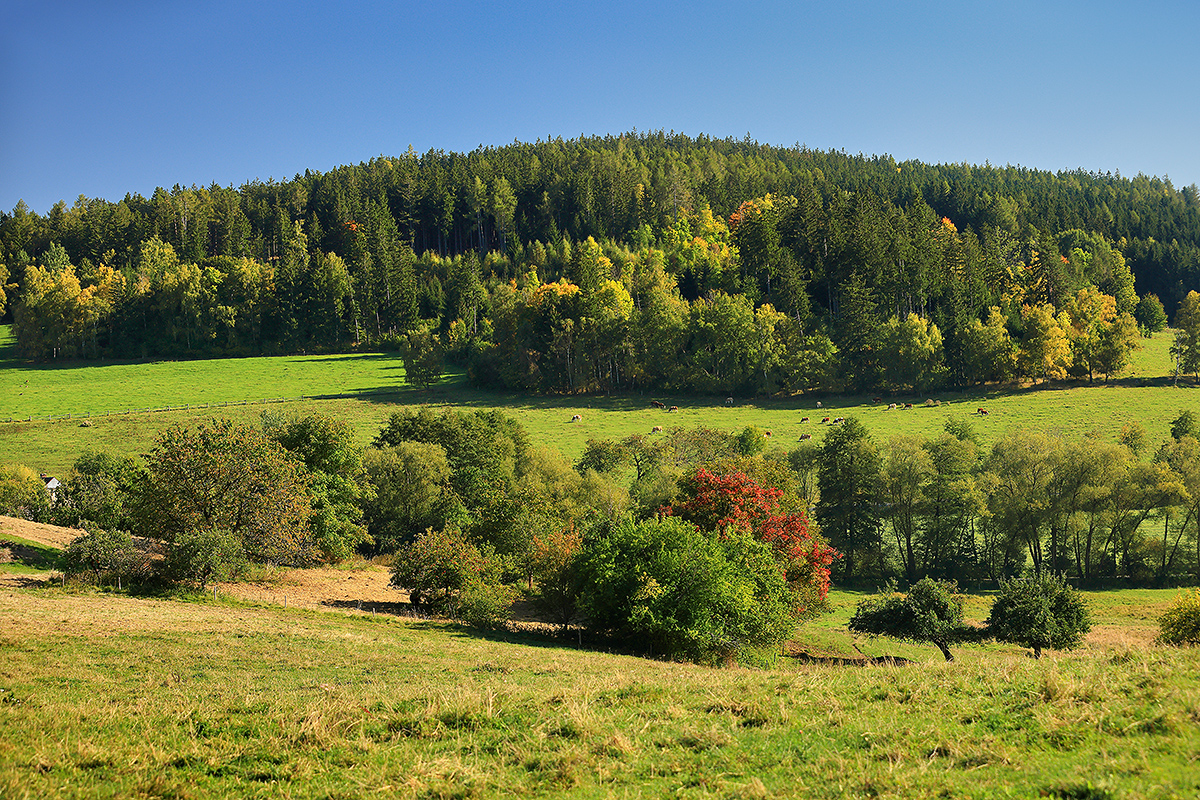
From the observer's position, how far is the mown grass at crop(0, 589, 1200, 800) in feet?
30.7

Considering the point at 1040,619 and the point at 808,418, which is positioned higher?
the point at 808,418

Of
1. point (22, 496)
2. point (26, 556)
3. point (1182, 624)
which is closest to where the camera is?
point (1182, 624)

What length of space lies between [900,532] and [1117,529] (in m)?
14.8

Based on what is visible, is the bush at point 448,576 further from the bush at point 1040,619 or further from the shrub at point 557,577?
the bush at point 1040,619

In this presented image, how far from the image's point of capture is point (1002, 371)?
317ft

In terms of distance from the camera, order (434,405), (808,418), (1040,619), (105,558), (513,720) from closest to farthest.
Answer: (513,720), (1040,619), (105,558), (808,418), (434,405)

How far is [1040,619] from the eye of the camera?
95.3 ft

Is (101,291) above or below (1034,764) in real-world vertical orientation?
above

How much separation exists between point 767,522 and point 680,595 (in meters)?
9.49

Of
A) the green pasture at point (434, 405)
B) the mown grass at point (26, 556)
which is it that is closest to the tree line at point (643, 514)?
the mown grass at point (26, 556)

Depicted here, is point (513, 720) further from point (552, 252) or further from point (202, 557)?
point (552, 252)

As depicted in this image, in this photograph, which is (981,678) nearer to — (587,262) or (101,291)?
(587,262)

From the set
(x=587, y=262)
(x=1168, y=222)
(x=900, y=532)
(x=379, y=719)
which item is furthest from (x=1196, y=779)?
(x=1168, y=222)

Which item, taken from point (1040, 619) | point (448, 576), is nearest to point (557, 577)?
point (448, 576)
